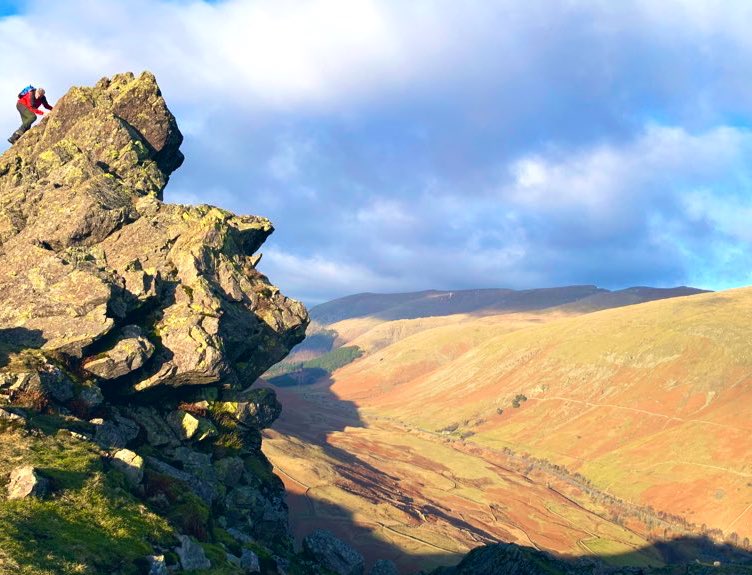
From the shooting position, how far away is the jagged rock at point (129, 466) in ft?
74.2

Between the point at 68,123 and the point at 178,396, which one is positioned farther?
the point at 68,123

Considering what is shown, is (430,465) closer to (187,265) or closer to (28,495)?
(187,265)

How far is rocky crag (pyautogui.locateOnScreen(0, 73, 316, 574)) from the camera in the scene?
61.8ft

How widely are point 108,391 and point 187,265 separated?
37.7 feet

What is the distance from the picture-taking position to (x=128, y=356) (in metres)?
32.0

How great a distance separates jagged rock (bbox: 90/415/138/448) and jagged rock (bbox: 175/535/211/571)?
8322mm

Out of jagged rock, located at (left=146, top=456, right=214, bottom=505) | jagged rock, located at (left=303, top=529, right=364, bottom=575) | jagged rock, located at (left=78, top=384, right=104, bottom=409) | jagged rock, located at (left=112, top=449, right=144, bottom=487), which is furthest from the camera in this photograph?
jagged rock, located at (left=303, top=529, right=364, bottom=575)

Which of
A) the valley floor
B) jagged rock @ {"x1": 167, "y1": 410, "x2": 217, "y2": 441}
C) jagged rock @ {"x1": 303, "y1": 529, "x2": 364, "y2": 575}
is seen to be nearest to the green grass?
jagged rock @ {"x1": 167, "y1": 410, "x2": 217, "y2": 441}

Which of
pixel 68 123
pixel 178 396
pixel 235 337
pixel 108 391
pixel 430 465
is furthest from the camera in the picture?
pixel 430 465

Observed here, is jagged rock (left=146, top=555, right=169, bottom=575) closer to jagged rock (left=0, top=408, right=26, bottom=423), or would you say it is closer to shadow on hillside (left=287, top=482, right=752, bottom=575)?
jagged rock (left=0, top=408, right=26, bottom=423)

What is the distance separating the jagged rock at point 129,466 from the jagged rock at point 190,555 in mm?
4025

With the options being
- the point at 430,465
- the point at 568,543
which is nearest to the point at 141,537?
the point at 568,543

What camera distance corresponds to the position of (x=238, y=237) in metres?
48.2

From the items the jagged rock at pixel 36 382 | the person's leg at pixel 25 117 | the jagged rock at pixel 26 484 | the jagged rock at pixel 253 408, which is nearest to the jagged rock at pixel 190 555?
the jagged rock at pixel 26 484
